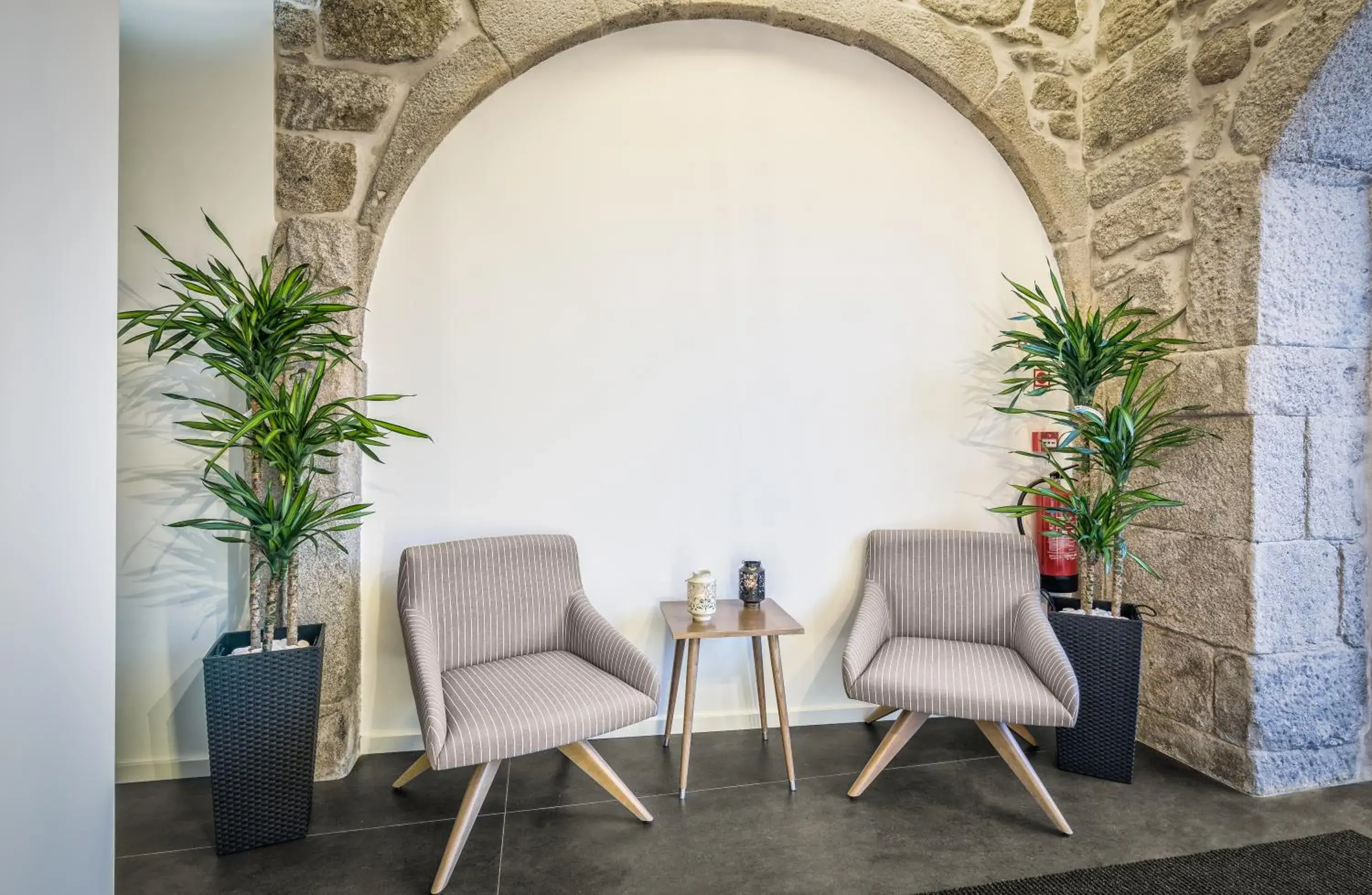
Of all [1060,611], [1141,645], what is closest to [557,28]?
[1060,611]

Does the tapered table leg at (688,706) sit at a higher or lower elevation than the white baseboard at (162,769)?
higher

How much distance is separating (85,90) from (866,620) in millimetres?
2463

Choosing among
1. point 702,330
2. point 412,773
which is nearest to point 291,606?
point 412,773

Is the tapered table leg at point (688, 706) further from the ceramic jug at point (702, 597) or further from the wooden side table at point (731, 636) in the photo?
the ceramic jug at point (702, 597)

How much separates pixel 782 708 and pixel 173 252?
2641 mm

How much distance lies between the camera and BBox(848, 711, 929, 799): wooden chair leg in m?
2.29

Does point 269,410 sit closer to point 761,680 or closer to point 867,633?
point 761,680

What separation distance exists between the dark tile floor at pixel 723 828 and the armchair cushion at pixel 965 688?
1.14ft

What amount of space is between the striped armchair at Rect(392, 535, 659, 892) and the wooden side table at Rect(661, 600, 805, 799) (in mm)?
240

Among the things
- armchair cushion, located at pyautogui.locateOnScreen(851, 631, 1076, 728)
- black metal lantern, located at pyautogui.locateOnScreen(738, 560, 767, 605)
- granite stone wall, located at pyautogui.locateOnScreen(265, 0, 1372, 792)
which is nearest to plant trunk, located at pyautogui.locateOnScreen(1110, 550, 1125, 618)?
granite stone wall, located at pyautogui.locateOnScreen(265, 0, 1372, 792)

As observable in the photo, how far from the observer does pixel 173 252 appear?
2.40m

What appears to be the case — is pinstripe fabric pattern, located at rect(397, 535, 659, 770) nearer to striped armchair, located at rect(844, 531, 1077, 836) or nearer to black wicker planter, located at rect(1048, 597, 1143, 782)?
striped armchair, located at rect(844, 531, 1077, 836)

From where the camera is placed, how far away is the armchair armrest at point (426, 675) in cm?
180

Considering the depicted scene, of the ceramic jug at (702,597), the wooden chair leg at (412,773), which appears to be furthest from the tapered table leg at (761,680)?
the wooden chair leg at (412,773)
